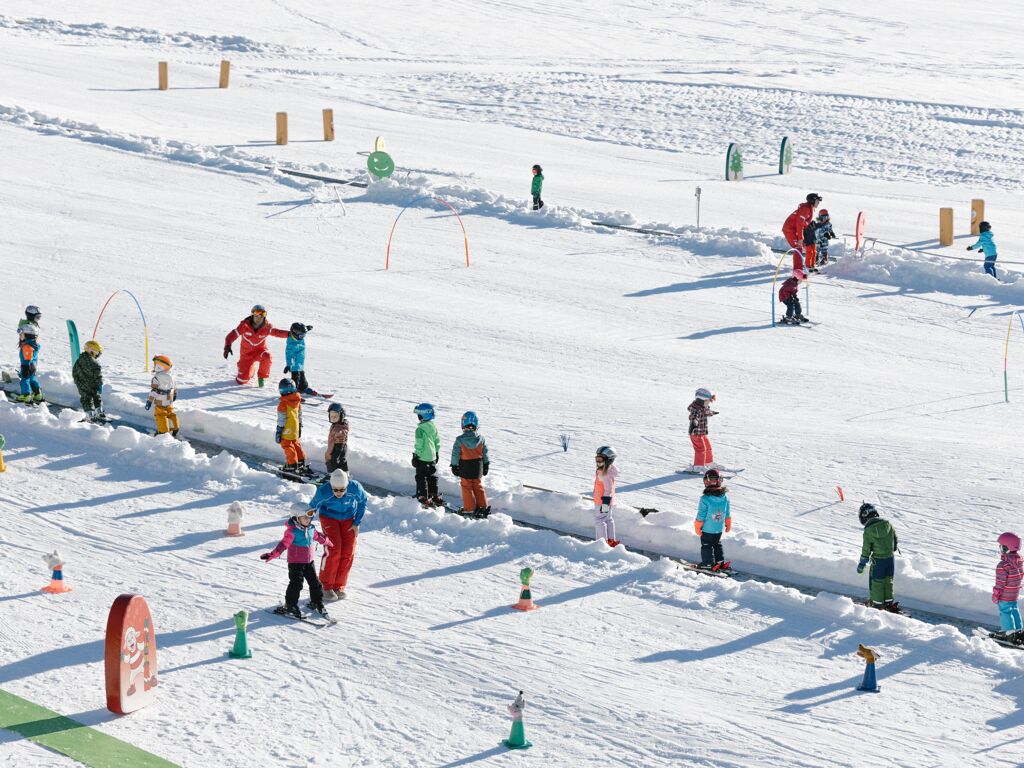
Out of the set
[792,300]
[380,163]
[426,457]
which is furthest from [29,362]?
[380,163]

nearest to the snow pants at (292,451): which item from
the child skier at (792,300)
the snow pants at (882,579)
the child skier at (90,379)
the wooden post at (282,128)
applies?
the child skier at (90,379)

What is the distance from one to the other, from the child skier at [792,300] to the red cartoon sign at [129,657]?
12.9m

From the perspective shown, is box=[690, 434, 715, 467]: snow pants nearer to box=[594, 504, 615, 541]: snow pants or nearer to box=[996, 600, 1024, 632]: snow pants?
box=[594, 504, 615, 541]: snow pants

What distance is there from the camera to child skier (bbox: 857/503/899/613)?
1167 centimetres

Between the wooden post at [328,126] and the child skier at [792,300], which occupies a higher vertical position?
Answer: the wooden post at [328,126]

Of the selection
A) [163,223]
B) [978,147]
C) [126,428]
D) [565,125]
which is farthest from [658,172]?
[126,428]

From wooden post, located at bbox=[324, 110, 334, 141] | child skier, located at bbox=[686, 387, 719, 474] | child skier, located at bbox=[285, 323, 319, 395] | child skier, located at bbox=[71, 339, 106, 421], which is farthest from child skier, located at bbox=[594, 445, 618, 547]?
wooden post, located at bbox=[324, 110, 334, 141]

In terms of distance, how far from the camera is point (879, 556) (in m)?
11.8

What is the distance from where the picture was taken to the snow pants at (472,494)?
13709 millimetres

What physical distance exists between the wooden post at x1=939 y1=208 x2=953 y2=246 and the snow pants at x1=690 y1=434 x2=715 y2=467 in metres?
11.4

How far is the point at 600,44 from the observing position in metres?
51.0

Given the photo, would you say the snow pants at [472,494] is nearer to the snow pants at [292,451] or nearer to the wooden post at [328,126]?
the snow pants at [292,451]

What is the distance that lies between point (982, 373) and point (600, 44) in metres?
34.2

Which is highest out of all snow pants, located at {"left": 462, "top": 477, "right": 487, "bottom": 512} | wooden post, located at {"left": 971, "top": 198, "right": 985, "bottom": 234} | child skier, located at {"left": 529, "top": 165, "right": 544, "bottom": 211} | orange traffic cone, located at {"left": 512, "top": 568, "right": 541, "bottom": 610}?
child skier, located at {"left": 529, "top": 165, "right": 544, "bottom": 211}
